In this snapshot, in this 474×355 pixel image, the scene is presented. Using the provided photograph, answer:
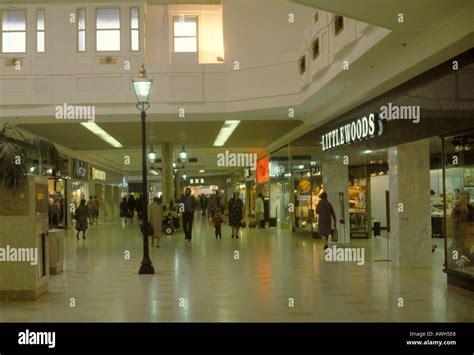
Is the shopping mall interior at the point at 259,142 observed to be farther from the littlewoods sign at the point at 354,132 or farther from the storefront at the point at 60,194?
the storefront at the point at 60,194

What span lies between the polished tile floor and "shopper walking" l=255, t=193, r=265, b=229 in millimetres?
10616

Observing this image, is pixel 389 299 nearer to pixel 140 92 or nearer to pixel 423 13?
pixel 423 13

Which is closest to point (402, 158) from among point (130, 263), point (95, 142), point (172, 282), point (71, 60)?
point (172, 282)

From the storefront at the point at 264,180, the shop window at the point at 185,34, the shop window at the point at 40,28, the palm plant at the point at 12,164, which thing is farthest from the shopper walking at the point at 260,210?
the palm plant at the point at 12,164

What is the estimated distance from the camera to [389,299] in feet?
28.8

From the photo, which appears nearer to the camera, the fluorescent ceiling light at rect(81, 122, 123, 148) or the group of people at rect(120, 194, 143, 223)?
the fluorescent ceiling light at rect(81, 122, 123, 148)

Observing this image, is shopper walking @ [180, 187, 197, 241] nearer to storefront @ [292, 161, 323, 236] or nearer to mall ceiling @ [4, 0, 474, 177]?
mall ceiling @ [4, 0, 474, 177]

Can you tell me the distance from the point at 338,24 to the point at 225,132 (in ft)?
37.3

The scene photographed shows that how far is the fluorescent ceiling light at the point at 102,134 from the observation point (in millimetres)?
19781

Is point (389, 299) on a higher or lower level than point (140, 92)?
lower

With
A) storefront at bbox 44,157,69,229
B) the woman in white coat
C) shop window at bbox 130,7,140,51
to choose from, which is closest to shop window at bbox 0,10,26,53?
shop window at bbox 130,7,140,51

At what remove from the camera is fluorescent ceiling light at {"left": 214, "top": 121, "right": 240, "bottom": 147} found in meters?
20.3

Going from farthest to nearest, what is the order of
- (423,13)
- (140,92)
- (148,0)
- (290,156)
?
(290,156), (148,0), (140,92), (423,13)
